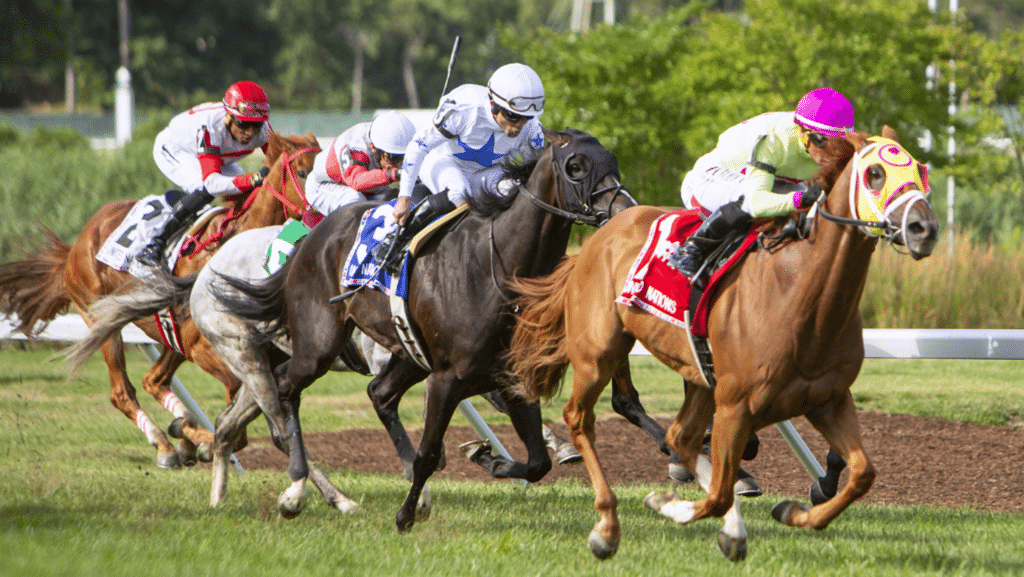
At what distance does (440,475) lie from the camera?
7.61 m

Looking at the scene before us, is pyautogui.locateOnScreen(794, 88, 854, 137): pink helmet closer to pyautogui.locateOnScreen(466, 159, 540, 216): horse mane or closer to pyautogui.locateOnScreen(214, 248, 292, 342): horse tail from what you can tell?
pyautogui.locateOnScreen(466, 159, 540, 216): horse mane

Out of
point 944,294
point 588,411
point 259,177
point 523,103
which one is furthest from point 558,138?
point 944,294

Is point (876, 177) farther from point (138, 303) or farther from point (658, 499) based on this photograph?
point (138, 303)

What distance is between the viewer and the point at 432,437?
5.38 metres

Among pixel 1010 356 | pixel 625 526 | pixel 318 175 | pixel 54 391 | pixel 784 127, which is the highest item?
pixel 784 127

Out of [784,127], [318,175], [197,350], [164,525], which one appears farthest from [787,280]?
[197,350]

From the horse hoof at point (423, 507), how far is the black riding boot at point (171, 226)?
282 centimetres

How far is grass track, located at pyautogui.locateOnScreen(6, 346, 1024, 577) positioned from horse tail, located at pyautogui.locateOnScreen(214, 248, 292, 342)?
0.98m

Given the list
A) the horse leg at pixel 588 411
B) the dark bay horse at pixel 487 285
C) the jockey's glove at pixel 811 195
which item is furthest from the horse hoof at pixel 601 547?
the jockey's glove at pixel 811 195

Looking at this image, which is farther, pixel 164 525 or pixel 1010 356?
pixel 1010 356

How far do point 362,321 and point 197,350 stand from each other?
70.4 inches

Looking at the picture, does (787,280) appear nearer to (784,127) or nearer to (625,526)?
(784,127)

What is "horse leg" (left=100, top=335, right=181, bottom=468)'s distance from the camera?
7.45 m

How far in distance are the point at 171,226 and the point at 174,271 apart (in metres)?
0.33
